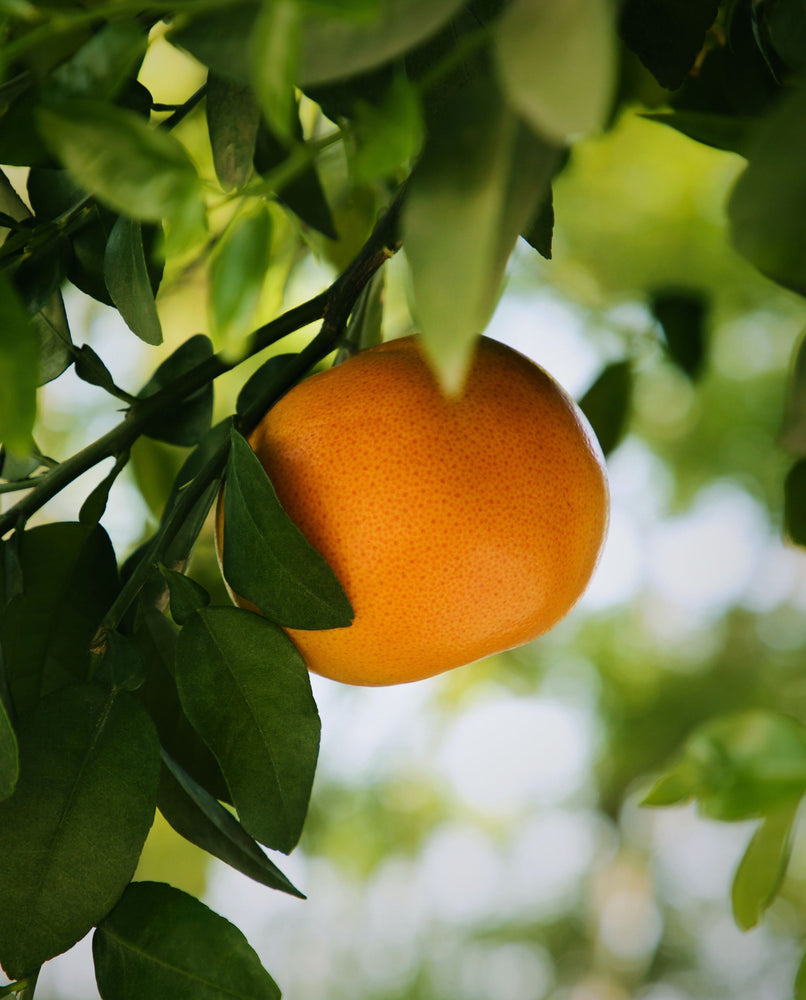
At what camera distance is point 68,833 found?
272mm

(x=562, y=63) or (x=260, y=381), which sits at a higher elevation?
(x=562, y=63)

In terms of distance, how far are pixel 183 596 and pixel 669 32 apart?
0.23m

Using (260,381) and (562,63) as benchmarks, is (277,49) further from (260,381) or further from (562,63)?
(260,381)

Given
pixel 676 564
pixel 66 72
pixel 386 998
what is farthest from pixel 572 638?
pixel 66 72

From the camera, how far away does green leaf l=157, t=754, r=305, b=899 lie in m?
0.30

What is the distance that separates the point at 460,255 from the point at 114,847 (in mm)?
210

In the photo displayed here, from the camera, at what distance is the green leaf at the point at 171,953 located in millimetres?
267

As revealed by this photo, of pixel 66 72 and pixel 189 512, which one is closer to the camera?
pixel 66 72

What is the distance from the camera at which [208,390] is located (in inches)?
16.6

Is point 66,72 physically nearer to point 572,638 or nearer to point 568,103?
point 568,103

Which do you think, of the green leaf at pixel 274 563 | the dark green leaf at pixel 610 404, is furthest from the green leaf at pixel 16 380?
the dark green leaf at pixel 610 404

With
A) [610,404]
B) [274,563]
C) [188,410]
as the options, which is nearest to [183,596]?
[274,563]

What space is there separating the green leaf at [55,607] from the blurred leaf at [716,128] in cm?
24

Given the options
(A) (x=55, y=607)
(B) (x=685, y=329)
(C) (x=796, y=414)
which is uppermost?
(C) (x=796, y=414)
